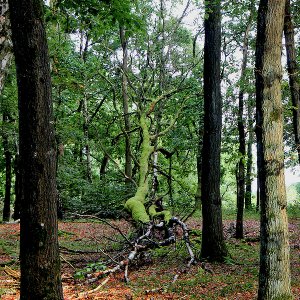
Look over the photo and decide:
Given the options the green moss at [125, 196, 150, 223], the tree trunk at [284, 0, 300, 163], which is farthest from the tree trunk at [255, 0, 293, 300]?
the green moss at [125, 196, 150, 223]

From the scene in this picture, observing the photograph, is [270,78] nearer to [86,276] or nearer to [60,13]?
[60,13]

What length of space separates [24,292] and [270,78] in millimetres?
4214

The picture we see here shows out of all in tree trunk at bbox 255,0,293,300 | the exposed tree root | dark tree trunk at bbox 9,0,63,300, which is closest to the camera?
dark tree trunk at bbox 9,0,63,300

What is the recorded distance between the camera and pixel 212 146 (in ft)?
29.8

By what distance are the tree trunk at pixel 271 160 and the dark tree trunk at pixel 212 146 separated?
3.99 metres

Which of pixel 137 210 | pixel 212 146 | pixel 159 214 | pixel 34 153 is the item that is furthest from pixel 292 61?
pixel 34 153

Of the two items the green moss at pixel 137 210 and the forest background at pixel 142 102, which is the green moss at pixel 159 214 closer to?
the green moss at pixel 137 210

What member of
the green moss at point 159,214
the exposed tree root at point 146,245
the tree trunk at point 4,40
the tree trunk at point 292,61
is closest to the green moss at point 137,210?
the green moss at point 159,214

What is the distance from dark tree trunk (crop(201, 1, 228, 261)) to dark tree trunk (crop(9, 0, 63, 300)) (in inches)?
213

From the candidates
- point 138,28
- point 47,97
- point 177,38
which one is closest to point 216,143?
point 138,28

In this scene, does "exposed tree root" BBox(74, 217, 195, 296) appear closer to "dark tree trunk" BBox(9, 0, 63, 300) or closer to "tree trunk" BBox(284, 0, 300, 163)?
"dark tree trunk" BBox(9, 0, 63, 300)

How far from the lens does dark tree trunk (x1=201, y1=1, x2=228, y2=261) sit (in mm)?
8875

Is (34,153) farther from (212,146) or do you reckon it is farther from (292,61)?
(292,61)

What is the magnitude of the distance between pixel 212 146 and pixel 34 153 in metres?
5.76
